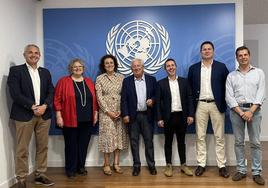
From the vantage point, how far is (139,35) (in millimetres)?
4766

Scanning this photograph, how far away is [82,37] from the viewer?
482 centimetres

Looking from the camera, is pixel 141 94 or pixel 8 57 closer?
pixel 8 57

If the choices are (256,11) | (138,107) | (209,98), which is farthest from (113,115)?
(256,11)

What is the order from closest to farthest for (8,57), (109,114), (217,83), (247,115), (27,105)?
(27,105), (247,115), (8,57), (217,83), (109,114)

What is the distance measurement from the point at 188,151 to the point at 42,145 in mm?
2070

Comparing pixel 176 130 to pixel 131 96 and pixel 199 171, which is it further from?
pixel 131 96

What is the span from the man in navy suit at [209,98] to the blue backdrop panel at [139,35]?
1.70 ft

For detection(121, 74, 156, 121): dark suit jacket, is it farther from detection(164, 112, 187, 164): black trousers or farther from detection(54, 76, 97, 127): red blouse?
detection(54, 76, 97, 127): red blouse

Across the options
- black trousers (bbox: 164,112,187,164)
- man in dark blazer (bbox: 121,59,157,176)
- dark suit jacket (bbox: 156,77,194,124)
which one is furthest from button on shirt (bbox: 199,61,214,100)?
man in dark blazer (bbox: 121,59,157,176)

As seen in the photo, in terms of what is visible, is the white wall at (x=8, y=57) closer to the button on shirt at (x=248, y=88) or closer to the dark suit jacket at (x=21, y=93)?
the dark suit jacket at (x=21, y=93)

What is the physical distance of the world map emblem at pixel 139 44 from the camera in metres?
4.74

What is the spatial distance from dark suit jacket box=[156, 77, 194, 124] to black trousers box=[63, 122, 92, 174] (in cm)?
97

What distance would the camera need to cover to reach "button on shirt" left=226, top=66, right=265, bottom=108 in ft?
12.4

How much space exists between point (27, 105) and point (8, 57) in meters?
0.69
